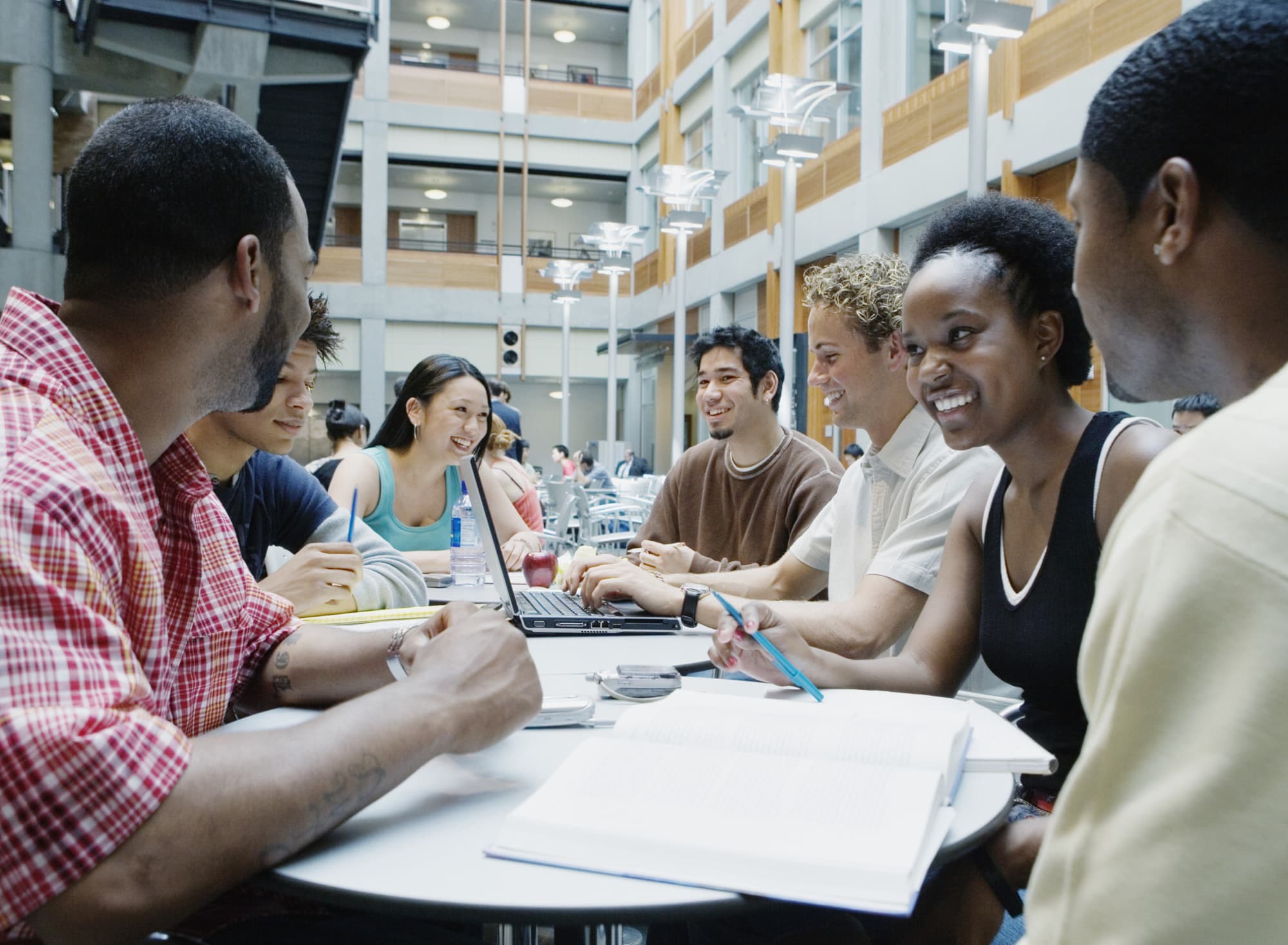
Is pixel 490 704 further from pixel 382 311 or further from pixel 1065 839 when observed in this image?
pixel 382 311

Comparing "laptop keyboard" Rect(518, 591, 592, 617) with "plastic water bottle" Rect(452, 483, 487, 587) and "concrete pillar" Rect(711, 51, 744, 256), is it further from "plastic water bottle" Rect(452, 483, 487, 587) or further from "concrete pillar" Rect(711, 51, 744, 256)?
"concrete pillar" Rect(711, 51, 744, 256)

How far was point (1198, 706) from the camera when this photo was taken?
531 millimetres

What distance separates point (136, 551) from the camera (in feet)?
3.01

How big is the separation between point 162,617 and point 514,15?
71.8ft

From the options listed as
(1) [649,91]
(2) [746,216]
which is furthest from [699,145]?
(2) [746,216]

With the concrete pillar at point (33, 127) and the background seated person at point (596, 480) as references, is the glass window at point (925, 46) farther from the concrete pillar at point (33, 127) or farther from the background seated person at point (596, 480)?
the concrete pillar at point (33, 127)

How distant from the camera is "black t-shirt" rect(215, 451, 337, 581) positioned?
2498 mm

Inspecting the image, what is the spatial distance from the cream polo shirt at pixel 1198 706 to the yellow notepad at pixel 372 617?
154cm

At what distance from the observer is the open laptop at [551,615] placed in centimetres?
189

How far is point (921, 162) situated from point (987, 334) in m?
9.22

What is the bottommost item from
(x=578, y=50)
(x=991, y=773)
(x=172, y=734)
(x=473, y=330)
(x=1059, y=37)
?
(x=991, y=773)

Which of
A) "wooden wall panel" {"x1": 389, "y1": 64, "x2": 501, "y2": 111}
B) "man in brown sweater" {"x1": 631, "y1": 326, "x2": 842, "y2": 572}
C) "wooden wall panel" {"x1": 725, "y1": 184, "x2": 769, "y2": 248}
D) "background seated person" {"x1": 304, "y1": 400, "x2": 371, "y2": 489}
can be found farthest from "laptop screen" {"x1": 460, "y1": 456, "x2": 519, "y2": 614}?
"wooden wall panel" {"x1": 389, "y1": 64, "x2": 501, "y2": 111}

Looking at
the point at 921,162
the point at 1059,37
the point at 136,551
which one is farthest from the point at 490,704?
the point at 921,162

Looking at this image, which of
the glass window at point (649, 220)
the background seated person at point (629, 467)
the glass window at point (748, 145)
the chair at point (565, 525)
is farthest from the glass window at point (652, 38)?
the chair at point (565, 525)
